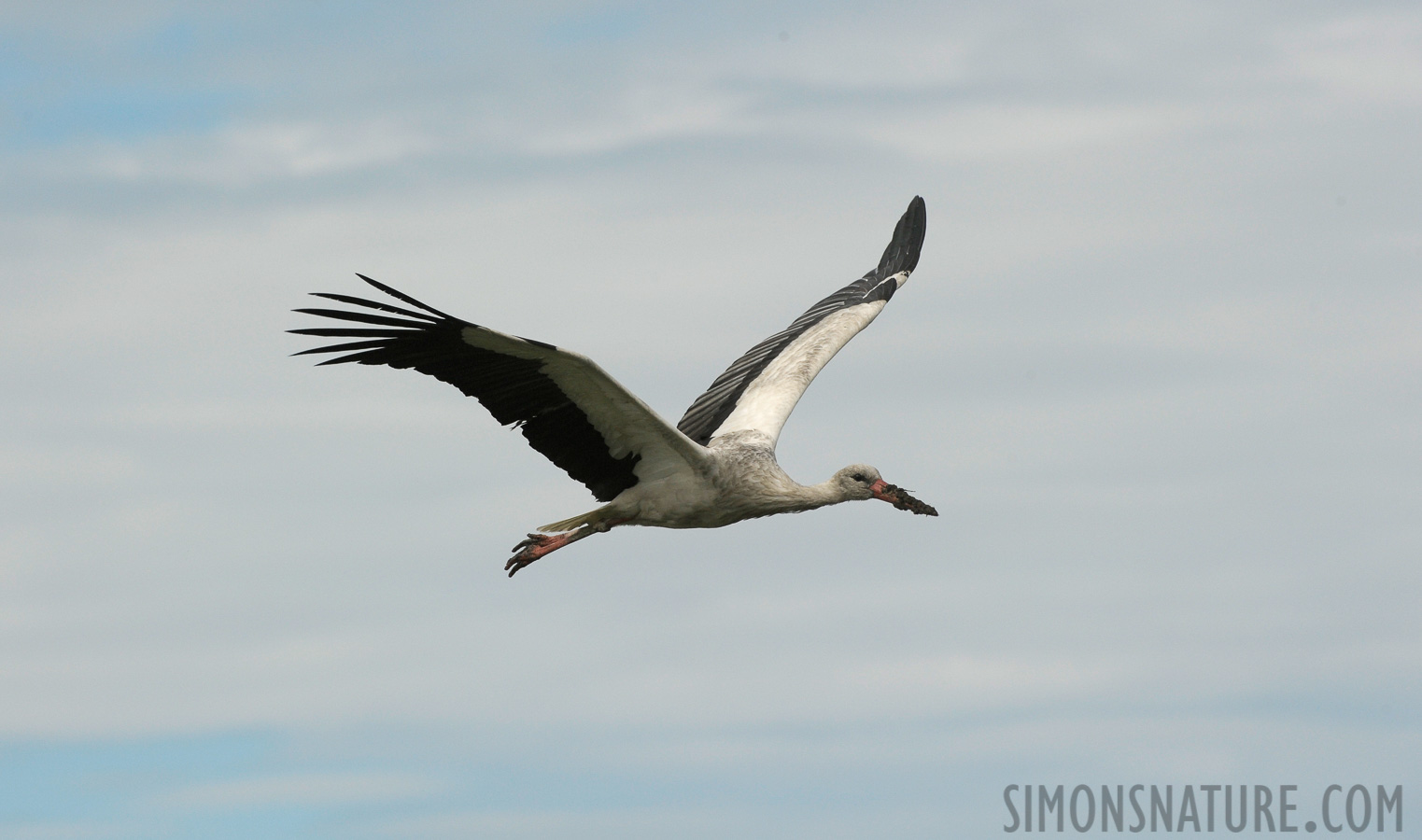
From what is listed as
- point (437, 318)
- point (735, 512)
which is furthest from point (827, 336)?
point (437, 318)

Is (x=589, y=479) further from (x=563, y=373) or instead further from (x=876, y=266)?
(x=876, y=266)

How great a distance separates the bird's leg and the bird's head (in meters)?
2.03

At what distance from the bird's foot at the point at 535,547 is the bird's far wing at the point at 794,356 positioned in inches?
75.6

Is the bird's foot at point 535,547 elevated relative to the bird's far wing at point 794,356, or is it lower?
lower

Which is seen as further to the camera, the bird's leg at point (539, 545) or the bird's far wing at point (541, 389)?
the bird's leg at point (539, 545)

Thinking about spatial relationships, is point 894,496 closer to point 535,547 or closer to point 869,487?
point 869,487

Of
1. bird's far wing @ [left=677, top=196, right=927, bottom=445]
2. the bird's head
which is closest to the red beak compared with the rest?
the bird's head

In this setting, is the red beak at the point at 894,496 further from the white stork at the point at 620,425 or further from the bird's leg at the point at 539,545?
the bird's leg at the point at 539,545

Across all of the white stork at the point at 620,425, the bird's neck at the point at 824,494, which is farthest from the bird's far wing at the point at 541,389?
the bird's neck at the point at 824,494

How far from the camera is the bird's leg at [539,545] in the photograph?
46.5 ft

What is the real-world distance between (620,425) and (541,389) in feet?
2.48

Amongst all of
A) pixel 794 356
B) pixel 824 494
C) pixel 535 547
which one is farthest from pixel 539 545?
pixel 794 356

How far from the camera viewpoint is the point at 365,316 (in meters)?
11.9

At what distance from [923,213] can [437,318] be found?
9932 millimetres
